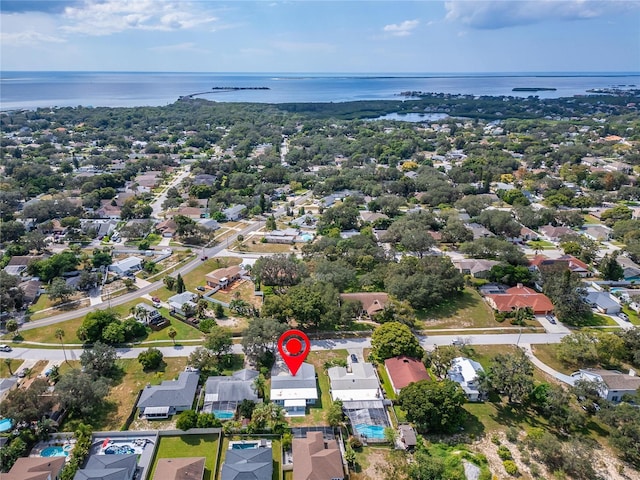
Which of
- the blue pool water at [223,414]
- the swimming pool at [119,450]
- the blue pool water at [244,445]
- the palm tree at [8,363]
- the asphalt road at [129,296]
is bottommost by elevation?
the blue pool water at [244,445]

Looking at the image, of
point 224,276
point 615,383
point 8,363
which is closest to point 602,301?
point 615,383

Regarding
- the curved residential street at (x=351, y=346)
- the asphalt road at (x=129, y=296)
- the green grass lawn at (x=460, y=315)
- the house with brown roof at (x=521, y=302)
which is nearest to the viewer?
the curved residential street at (x=351, y=346)

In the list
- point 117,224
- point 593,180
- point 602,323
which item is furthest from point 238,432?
point 593,180

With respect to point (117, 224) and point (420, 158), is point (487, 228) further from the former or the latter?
point (117, 224)

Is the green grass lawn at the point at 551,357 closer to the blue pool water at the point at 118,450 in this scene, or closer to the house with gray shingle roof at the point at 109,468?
the house with gray shingle roof at the point at 109,468

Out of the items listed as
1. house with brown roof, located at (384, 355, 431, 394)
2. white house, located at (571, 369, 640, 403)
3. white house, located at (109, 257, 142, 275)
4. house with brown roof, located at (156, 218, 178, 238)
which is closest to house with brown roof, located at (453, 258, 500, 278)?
white house, located at (571, 369, 640, 403)

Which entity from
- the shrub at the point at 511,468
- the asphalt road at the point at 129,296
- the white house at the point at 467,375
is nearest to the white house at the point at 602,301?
the white house at the point at 467,375
